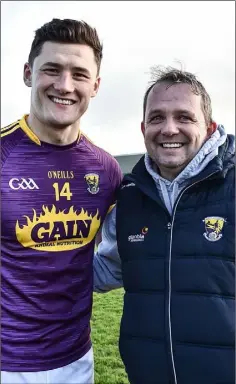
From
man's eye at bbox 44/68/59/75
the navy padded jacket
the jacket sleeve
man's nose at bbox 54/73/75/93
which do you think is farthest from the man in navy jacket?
man's eye at bbox 44/68/59/75

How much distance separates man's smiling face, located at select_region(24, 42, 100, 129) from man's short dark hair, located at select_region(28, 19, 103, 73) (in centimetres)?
3

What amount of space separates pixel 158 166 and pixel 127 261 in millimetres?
557

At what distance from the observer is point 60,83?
2.74 meters

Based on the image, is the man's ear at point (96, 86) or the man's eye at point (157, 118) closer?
the man's eye at point (157, 118)

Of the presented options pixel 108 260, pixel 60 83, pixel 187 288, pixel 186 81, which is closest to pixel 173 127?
pixel 186 81

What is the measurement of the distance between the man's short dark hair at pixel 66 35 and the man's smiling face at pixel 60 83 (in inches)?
1.3

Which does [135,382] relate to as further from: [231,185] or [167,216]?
[231,185]

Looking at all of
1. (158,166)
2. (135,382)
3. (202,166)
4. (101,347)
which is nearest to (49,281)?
(135,382)

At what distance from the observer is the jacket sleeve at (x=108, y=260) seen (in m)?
2.97

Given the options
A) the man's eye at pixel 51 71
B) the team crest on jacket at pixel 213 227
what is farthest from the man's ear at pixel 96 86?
the team crest on jacket at pixel 213 227

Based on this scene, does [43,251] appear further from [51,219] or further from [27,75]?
[27,75]

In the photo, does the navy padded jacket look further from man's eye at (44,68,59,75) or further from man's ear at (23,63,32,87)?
man's ear at (23,63,32,87)

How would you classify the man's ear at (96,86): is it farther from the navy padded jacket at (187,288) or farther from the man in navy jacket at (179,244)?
the navy padded jacket at (187,288)

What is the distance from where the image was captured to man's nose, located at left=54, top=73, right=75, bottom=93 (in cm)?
273
